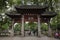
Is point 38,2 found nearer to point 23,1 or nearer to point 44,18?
point 23,1

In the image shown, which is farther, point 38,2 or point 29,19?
point 38,2

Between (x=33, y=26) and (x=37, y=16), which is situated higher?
(x=37, y=16)

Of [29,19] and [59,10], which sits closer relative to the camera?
[29,19]

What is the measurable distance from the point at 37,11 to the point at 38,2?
7634 millimetres

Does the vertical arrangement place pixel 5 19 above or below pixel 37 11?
below

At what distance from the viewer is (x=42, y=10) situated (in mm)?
21406

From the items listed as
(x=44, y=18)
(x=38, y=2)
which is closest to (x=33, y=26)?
(x=38, y=2)

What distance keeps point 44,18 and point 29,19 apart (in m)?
2.14

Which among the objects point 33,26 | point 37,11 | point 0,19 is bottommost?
point 33,26

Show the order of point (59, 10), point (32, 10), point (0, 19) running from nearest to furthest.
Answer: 1. point (32, 10)
2. point (0, 19)
3. point (59, 10)

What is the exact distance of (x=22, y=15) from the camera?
70.2 feet

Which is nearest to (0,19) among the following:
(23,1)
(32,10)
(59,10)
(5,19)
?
(5,19)

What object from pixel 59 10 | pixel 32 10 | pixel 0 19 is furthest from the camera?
pixel 59 10

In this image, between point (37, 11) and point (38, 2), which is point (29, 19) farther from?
point (38, 2)
